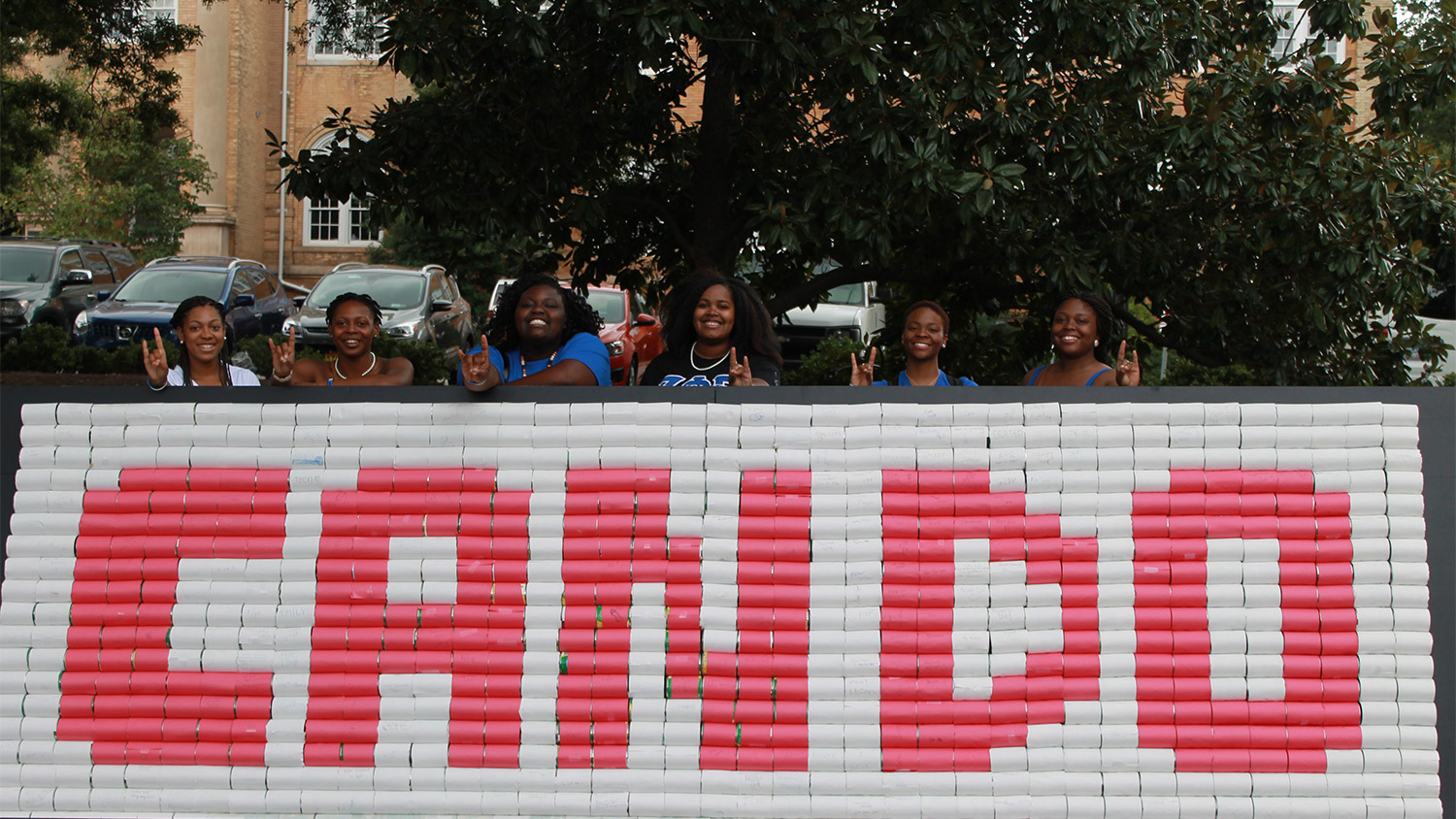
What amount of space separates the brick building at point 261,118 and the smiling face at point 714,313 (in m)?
30.5

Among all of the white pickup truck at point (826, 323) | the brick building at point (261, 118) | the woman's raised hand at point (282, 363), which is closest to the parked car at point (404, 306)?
the white pickup truck at point (826, 323)

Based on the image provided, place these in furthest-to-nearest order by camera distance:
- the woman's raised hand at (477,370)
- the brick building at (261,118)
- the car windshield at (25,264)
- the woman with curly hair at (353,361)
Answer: the brick building at (261,118)
the car windshield at (25,264)
the woman with curly hair at (353,361)
the woman's raised hand at (477,370)

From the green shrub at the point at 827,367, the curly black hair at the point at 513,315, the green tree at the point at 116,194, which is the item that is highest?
the green tree at the point at 116,194

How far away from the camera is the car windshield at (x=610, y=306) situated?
18.4 metres

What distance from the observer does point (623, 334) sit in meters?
17.7

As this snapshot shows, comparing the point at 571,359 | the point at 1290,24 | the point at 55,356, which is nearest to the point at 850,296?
the point at 1290,24

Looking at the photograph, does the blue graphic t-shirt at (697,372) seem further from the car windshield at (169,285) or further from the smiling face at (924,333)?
the car windshield at (169,285)

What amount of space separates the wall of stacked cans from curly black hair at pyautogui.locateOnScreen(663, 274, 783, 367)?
1.09m

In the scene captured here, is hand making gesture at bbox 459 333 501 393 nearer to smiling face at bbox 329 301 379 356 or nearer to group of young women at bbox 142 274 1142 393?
group of young women at bbox 142 274 1142 393

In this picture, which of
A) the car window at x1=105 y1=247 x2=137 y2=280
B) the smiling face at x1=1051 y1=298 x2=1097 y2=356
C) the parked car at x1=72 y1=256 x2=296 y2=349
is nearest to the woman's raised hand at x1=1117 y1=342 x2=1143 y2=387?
the smiling face at x1=1051 y1=298 x2=1097 y2=356

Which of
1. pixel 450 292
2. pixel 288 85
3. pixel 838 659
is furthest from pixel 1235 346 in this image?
pixel 288 85

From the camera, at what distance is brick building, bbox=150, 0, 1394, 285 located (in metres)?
33.1

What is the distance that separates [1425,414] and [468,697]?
10.1 feet

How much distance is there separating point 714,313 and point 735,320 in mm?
212
